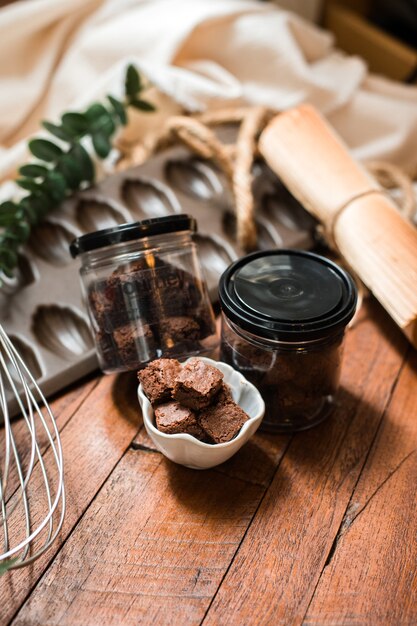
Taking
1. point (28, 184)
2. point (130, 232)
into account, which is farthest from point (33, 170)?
point (130, 232)

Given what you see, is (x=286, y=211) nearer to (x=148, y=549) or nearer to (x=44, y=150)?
(x=44, y=150)

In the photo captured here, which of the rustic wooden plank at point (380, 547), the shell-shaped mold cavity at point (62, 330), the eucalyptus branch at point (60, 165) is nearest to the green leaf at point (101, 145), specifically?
the eucalyptus branch at point (60, 165)

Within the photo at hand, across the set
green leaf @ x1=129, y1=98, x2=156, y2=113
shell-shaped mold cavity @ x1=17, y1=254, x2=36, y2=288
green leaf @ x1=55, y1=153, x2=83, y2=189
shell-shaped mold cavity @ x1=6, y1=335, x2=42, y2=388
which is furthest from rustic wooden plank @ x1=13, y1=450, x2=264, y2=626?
green leaf @ x1=129, y1=98, x2=156, y2=113

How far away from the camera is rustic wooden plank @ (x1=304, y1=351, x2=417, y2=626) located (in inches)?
17.7

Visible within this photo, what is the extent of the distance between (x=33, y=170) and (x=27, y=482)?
0.35m

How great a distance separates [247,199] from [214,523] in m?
0.35

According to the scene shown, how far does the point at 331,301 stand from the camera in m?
0.54

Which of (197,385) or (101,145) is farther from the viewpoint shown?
(101,145)

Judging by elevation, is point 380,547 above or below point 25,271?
below

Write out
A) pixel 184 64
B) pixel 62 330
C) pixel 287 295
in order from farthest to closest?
pixel 184 64, pixel 62 330, pixel 287 295

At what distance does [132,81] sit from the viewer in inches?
31.0

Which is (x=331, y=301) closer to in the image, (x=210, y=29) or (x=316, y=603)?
(x=316, y=603)

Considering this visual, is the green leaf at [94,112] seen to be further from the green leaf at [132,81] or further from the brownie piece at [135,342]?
the brownie piece at [135,342]

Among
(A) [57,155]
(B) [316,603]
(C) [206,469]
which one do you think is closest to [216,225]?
(A) [57,155]
